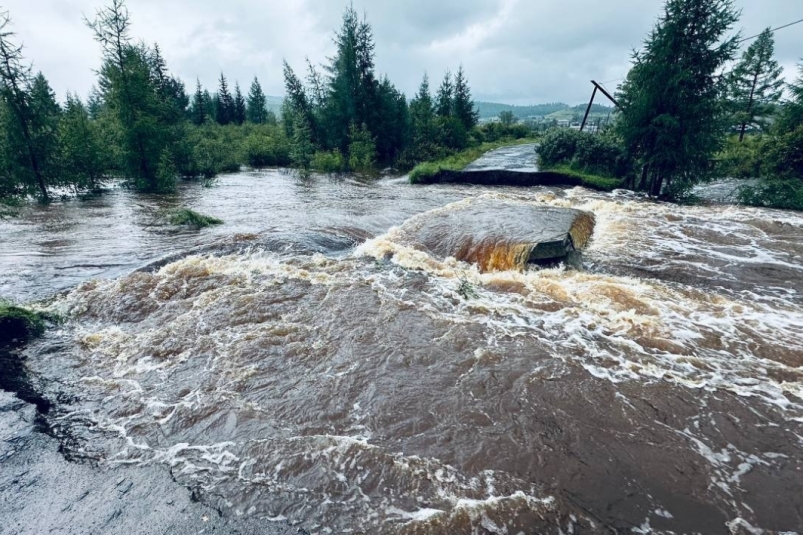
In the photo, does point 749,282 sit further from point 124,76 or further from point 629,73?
point 124,76

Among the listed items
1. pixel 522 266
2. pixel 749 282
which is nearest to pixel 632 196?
pixel 749 282

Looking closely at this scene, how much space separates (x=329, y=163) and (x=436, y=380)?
2333 cm

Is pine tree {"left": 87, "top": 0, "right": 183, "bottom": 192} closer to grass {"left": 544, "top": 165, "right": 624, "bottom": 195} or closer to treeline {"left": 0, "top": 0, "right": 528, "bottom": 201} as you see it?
treeline {"left": 0, "top": 0, "right": 528, "bottom": 201}

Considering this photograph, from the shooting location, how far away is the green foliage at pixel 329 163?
2570 cm

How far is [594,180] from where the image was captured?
1711cm

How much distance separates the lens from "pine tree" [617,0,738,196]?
12.9 metres

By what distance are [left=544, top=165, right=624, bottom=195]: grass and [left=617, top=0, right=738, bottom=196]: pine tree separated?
2.02 metres

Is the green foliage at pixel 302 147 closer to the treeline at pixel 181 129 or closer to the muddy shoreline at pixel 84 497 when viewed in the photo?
the treeline at pixel 181 129

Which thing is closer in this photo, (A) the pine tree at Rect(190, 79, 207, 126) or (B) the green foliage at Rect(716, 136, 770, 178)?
(B) the green foliage at Rect(716, 136, 770, 178)

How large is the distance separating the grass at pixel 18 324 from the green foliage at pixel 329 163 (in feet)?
69.4

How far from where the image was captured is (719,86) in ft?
43.4

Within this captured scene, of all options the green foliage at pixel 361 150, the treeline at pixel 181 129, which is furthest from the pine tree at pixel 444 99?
the green foliage at pixel 361 150

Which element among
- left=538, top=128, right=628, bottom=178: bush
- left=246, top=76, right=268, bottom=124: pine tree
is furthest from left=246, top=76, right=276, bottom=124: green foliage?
left=538, top=128, right=628, bottom=178: bush

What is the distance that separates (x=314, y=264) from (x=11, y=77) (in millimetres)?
15285
